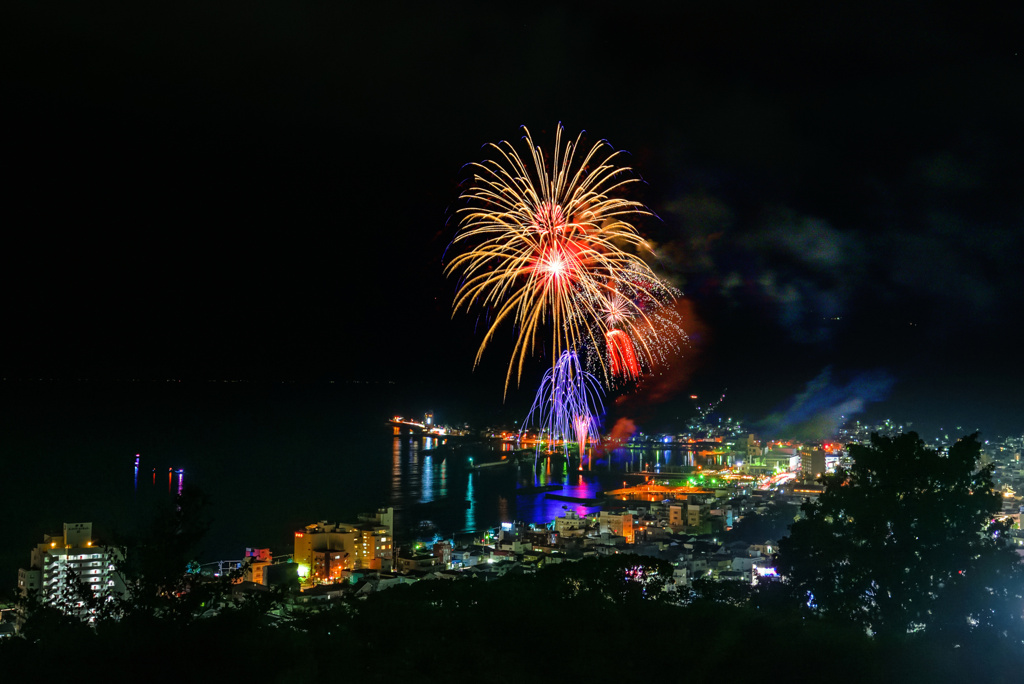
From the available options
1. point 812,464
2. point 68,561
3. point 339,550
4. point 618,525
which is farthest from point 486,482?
point 68,561

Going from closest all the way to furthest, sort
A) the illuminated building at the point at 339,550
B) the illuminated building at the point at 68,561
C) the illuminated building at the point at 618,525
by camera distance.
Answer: the illuminated building at the point at 68,561, the illuminated building at the point at 339,550, the illuminated building at the point at 618,525

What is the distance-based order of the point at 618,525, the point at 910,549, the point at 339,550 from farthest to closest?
the point at 618,525, the point at 339,550, the point at 910,549

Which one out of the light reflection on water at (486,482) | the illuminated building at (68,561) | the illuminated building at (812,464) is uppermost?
the illuminated building at (812,464)

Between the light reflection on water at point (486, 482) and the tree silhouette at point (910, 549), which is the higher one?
the tree silhouette at point (910, 549)

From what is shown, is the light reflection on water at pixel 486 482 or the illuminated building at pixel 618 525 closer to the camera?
the illuminated building at pixel 618 525

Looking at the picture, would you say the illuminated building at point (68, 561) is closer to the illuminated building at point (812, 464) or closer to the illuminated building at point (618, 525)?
the illuminated building at point (618, 525)

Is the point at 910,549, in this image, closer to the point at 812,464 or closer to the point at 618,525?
the point at 618,525

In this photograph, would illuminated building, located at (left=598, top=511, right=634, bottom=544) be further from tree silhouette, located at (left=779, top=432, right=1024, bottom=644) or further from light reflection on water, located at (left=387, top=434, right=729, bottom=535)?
tree silhouette, located at (left=779, top=432, right=1024, bottom=644)

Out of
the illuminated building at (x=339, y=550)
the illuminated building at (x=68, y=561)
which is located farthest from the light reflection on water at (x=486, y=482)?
the illuminated building at (x=68, y=561)
